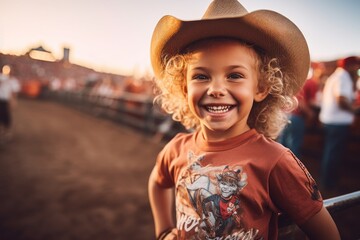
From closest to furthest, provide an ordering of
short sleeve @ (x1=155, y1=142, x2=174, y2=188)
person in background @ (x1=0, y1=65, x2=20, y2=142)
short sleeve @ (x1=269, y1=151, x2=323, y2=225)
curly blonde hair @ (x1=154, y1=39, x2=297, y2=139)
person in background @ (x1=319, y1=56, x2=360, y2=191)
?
short sleeve @ (x1=269, y1=151, x2=323, y2=225) < curly blonde hair @ (x1=154, y1=39, x2=297, y2=139) < short sleeve @ (x1=155, y1=142, x2=174, y2=188) < person in background @ (x1=319, y1=56, x2=360, y2=191) < person in background @ (x1=0, y1=65, x2=20, y2=142)

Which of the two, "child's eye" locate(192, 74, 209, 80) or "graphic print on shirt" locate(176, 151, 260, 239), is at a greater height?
"child's eye" locate(192, 74, 209, 80)

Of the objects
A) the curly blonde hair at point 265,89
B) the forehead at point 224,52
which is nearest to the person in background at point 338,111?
the curly blonde hair at point 265,89

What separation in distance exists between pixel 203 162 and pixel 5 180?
350 centimetres

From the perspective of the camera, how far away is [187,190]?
94 centimetres

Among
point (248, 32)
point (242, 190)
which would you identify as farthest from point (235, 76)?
point (242, 190)

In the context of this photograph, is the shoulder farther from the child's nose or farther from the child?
the child's nose

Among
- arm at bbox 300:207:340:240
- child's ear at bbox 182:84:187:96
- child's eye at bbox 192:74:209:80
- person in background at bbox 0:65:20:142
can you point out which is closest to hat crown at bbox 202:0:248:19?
child's eye at bbox 192:74:209:80

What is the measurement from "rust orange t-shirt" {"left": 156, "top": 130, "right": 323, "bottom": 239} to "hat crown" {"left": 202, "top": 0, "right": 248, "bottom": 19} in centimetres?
46

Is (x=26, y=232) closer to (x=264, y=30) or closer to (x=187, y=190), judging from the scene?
(x=187, y=190)

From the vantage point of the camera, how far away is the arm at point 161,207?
3.80 feet

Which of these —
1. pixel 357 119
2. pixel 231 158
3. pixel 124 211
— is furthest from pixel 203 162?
pixel 357 119

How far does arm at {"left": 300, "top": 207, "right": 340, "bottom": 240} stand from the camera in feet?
2.50

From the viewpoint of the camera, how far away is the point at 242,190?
2.71 ft

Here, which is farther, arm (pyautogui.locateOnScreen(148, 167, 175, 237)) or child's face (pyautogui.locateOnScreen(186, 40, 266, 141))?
arm (pyautogui.locateOnScreen(148, 167, 175, 237))
